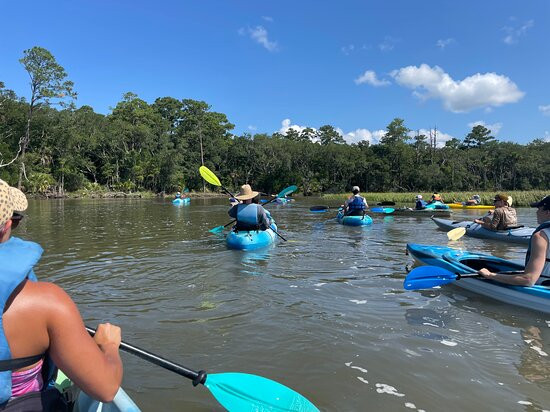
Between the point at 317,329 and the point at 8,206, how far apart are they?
323 cm

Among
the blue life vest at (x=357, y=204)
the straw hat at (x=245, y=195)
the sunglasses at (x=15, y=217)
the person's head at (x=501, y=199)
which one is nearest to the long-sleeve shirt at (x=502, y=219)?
the person's head at (x=501, y=199)

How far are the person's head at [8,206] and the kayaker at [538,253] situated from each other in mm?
4362

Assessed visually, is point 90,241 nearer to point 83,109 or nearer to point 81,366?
point 81,366

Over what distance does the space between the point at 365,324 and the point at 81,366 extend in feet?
10.8

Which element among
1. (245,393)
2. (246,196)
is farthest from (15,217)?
(246,196)

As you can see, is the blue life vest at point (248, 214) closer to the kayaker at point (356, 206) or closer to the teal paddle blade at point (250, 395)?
the kayaker at point (356, 206)

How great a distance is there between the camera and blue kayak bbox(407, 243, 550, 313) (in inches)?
173

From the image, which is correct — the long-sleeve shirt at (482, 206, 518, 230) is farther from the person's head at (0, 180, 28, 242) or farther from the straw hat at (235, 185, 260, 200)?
the person's head at (0, 180, 28, 242)

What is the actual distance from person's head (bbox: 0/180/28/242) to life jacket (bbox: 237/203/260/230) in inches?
268

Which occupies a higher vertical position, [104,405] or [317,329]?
[104,405]

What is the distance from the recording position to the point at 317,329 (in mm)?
4059

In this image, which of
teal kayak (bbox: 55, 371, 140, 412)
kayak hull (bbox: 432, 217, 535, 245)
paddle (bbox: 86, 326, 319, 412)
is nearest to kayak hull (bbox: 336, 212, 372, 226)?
kayak hull (bbox: 432, 217, 535, 245)

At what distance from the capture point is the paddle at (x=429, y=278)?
15.5 feet

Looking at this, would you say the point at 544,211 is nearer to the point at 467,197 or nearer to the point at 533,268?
the point at 533,268
